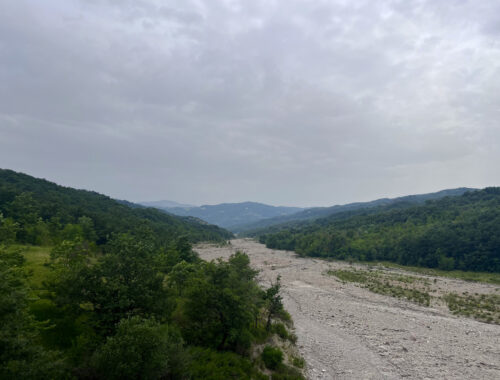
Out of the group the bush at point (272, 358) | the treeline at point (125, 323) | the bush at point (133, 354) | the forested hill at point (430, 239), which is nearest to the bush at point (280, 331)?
the treeline at point (125, 323)

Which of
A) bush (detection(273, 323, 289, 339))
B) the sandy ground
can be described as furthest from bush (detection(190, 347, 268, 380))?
bush (detection(273, 323, 289, 339))

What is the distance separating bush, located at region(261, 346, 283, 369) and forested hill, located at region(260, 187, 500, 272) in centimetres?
7067

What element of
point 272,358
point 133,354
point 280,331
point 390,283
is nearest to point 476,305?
point 390,283

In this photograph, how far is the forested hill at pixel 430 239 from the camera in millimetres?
71250

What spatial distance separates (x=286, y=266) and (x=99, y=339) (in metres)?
66.6

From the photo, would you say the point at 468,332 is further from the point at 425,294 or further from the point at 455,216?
the point at 455,216

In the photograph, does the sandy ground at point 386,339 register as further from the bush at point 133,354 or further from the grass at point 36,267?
the grass at point 36,267

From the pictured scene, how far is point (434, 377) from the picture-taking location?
70.0 ft

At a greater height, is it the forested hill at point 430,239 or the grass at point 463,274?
the forested hill at point 430,239

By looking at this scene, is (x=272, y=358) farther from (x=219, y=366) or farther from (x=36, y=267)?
(x=36, y=267)

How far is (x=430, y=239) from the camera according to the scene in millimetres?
81062

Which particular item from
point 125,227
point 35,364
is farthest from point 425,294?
point 125,227

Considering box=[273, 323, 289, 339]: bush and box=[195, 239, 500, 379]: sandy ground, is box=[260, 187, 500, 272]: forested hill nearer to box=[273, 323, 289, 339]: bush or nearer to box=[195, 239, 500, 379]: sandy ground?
box=[195, 239, 500, 379]: sandy ground

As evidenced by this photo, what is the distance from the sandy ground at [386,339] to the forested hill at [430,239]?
43.3 m
